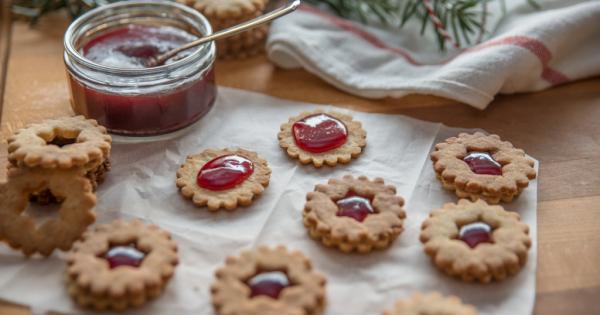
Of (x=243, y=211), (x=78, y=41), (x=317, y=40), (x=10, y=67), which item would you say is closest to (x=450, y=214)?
(x=243, y=211)

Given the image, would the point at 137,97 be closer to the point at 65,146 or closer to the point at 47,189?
the point at 65,146

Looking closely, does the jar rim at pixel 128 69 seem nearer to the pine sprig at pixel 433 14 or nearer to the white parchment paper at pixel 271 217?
the white parchment paper at pixel 271 217

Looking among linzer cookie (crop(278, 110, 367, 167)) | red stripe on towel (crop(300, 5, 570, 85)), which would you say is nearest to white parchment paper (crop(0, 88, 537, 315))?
linzer cookie (crop(278, 110, 367, 167))

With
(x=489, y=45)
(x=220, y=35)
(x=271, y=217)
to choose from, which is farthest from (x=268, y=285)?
(x=489, y=45)

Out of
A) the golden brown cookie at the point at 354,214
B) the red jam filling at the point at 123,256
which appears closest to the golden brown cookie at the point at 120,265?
the red jam filling at the point at 123,256

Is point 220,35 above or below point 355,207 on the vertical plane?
above

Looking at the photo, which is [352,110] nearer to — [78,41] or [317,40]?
[317,40]
